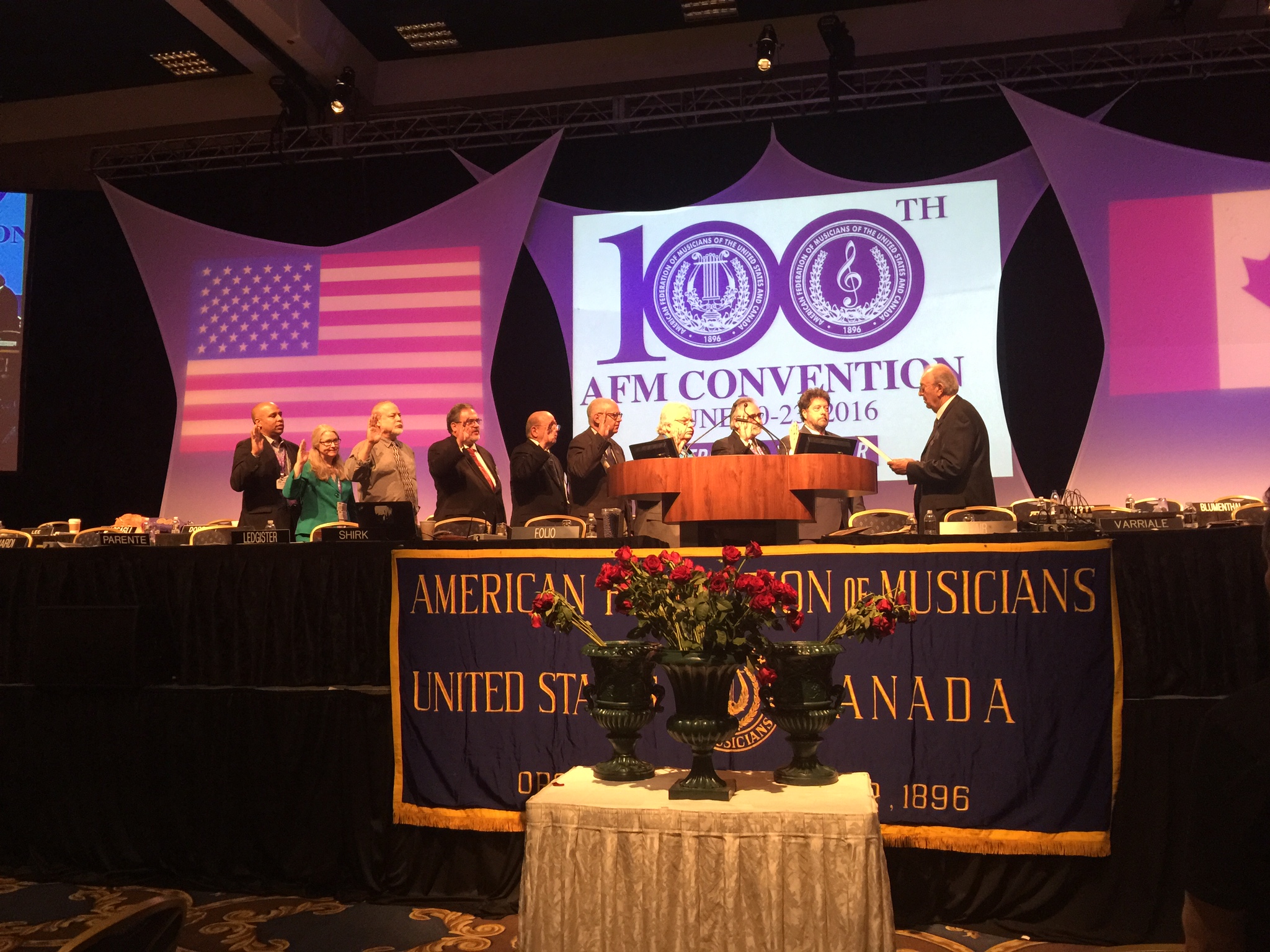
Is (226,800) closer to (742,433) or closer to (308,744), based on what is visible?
(308,744)

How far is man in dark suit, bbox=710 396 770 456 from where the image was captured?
234 inches

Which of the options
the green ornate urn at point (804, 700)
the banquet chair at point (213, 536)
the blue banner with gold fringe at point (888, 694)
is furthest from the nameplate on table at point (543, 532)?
the green ornate urn at point (804, 700)

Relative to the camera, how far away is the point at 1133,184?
23.2ft

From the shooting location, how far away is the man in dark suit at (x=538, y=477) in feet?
20.1

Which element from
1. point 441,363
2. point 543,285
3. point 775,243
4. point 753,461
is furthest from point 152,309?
point 753,461

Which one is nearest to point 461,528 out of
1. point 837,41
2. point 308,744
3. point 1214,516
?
point 308,744

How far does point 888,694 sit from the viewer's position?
3.27 metres

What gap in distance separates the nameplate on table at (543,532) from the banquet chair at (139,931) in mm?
2441

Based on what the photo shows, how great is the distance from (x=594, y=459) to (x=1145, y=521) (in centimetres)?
324

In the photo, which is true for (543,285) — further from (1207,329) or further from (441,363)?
(1207,329)

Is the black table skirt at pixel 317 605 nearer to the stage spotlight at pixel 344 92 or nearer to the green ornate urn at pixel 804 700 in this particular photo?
the green ornate urn at pixel 804 700

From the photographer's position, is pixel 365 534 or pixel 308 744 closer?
pixel 308 744

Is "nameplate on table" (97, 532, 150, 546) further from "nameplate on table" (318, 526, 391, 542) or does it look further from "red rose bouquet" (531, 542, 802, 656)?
"red rose bouquet" (531, 542, 802, 656)

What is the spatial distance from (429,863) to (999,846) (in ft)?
A: 6.23
